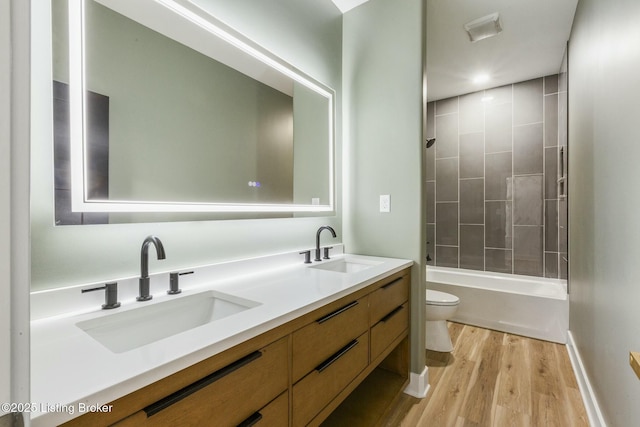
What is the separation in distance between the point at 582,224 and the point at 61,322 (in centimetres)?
269

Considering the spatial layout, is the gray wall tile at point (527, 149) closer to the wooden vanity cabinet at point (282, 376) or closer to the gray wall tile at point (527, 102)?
the gray wall tile at point (527, 102)

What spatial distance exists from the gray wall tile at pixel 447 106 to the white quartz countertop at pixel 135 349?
3.21 meters

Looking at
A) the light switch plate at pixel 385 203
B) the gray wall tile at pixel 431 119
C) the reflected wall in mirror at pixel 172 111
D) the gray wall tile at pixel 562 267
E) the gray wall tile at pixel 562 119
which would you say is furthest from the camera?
the gray wall tile at pixel 431 119

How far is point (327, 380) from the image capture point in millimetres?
1110

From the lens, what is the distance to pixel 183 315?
1081 mm

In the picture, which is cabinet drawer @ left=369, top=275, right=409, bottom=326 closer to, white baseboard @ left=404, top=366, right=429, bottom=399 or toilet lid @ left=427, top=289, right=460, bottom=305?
white baseboard @ left=404, top=366, right=429, bottom=399

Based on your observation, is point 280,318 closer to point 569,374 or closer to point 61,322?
point 61,322

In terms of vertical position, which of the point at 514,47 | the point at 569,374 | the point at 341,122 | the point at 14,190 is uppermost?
the point at 514,47

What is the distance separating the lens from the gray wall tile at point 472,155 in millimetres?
3453

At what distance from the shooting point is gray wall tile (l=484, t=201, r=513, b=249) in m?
3.30

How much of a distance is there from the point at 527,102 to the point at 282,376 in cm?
375

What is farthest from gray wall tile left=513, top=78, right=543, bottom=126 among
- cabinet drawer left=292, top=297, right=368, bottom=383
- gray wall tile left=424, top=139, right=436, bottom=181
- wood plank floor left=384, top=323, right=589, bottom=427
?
cabinet drawer left=292, top=297, right=368, bottom=383

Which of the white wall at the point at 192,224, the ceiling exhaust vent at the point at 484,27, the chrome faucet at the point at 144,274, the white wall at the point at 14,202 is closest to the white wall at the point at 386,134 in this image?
the white wall at the point at 192,224

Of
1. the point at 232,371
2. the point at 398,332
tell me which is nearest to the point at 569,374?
the point at 398,332
